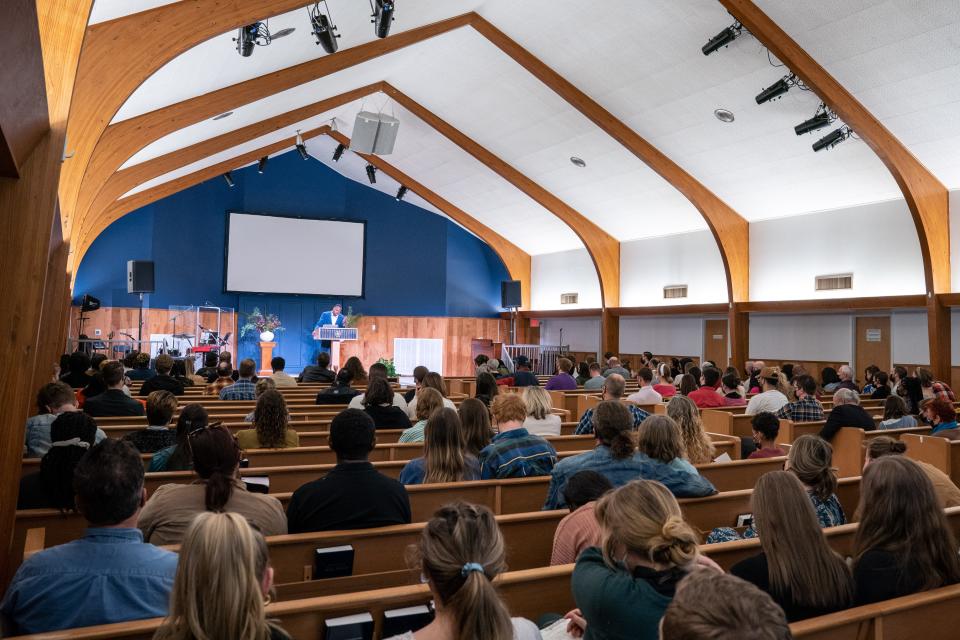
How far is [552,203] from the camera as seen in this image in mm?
14562

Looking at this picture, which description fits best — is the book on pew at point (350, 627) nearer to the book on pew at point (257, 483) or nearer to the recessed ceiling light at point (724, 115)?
the book on pew at point (257, 483)

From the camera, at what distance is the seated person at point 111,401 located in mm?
5387

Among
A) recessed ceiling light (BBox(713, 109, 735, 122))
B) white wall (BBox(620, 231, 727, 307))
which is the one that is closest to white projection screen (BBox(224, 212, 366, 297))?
white wall (BBox(620, 231, 727, 307))

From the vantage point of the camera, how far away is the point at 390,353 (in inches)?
709

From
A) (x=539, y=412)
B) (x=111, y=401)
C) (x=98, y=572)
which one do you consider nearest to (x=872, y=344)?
(x=539, y=412)

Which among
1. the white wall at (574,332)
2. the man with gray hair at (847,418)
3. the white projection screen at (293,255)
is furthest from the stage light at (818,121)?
the white projection screen at (293,255)

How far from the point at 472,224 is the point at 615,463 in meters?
14.6

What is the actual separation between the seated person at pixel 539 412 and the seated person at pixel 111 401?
10.0ft

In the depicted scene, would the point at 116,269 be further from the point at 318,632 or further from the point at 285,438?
the point at 318,632

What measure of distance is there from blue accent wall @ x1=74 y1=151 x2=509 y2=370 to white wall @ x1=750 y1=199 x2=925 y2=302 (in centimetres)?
831

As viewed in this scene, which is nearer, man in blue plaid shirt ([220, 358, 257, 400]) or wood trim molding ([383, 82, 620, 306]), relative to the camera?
man in blue plaid shirt ([220, 358, 257, 400])

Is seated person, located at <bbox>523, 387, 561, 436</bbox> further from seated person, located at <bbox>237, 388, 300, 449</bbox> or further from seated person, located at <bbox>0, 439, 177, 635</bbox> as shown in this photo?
seated person, located at <bbox>0, 439, 177, 635</bbox>

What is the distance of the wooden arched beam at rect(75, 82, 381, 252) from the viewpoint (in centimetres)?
955

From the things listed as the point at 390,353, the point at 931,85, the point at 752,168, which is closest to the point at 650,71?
the point at 752,168
